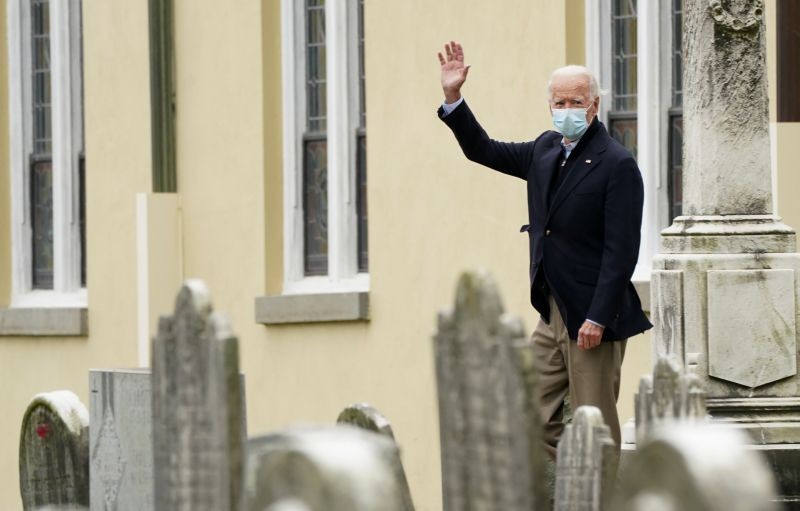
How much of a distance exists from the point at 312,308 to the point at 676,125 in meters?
3.14

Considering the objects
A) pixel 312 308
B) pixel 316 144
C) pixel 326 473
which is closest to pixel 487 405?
pixel 326 473

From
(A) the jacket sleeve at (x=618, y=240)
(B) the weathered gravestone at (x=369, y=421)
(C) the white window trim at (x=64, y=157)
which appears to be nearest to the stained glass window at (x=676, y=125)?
(A) the jacket sleeve at (x=618, y=240)

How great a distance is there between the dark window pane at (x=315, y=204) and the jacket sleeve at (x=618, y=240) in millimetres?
7126

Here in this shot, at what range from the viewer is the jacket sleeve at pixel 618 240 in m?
9.44

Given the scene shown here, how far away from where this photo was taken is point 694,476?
6.14 meters

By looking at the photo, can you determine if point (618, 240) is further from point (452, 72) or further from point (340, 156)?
point (340, 156)

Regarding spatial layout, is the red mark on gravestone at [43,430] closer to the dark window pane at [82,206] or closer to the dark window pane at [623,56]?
the dark window pane at [623,56]

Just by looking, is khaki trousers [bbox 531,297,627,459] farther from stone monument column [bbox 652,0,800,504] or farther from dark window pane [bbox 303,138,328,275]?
dark window pane [bbox 303,138,328,275]

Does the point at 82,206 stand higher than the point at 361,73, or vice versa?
the point at 361,73

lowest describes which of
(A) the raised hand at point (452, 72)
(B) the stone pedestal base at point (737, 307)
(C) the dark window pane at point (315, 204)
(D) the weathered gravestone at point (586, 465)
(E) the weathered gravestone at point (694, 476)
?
(D) the weathered gravestone at point (586, 465)

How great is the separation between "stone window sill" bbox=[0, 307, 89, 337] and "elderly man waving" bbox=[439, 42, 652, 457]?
8490 mm

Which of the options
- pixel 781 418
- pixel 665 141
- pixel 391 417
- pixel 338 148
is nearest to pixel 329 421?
pixel 391 417

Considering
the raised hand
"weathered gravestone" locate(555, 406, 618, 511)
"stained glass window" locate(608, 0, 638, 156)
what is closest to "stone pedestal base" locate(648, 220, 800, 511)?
the raised hand

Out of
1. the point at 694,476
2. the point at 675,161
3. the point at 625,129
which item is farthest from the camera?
the point at 625,129
